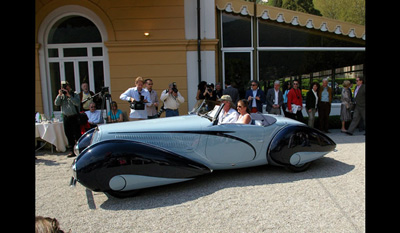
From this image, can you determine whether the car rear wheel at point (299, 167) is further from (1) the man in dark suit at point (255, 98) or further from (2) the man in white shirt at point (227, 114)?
(1) the man in dark suit at point (255, 98)

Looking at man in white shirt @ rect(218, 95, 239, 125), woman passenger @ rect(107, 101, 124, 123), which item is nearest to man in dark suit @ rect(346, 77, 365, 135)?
man in white shirt @ rect(218, 95, 239, 125)

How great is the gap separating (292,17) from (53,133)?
8.19 metres

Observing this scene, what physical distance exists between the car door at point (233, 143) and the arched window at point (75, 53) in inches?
249

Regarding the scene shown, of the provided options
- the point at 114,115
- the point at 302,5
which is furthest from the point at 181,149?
the point at 302,5

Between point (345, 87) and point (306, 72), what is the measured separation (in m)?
2.05

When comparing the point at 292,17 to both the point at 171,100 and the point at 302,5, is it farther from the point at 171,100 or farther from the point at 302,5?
the point at 302,5

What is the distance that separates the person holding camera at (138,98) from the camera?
5992 millimetres

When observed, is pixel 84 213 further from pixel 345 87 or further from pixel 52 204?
pixel 345 87

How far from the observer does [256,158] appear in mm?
4449

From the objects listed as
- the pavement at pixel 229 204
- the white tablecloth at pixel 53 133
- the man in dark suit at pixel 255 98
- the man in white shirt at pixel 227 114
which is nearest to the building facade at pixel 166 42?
the man in dark suit at pixel 255 98

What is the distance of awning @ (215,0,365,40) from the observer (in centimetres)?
943

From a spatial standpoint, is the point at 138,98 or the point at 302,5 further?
the point at 302,5

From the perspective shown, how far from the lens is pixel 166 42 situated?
29.2 ft
